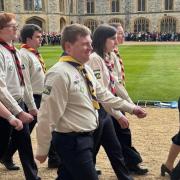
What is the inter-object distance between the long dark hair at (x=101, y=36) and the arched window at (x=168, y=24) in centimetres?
4852

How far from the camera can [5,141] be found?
14.4 ft

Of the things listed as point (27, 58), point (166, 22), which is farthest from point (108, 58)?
point (166, 22)

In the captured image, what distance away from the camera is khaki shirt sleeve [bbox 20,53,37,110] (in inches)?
186

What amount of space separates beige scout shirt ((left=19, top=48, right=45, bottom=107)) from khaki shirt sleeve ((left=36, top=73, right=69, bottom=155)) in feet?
5.06

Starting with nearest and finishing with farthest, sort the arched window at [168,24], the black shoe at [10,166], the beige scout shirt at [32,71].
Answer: the beige scout shirt at [32,71] < the black shoe at [10,166] < the arched window at [168,24]

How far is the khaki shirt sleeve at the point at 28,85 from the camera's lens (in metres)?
4.73

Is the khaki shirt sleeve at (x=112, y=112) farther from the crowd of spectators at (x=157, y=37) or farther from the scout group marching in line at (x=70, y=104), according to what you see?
the crowd of spectators at (x=157, y=37)

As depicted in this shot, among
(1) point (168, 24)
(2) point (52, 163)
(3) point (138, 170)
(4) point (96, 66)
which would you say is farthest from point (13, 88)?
(1) point (168, 24)

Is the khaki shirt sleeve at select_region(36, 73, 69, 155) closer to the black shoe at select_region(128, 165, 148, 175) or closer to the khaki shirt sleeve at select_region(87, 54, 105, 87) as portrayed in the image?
the khaki shirt sleeve at select_region(87, 54, 105, 87)

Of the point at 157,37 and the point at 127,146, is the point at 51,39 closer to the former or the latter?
the point at 157,37

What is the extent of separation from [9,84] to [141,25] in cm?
5021

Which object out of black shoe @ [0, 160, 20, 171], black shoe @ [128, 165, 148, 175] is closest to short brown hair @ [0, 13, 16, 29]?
black shoe @ [0, 160, 20, 171]

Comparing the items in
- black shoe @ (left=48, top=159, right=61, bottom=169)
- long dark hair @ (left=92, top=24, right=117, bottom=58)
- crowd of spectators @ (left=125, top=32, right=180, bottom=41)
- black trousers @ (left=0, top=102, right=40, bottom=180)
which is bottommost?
Result: crowd of spectators @ (left=125, top=32, right=180, bottom=41)

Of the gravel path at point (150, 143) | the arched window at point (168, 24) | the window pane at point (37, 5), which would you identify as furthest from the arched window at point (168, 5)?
the gravel path at point (150, 143)
